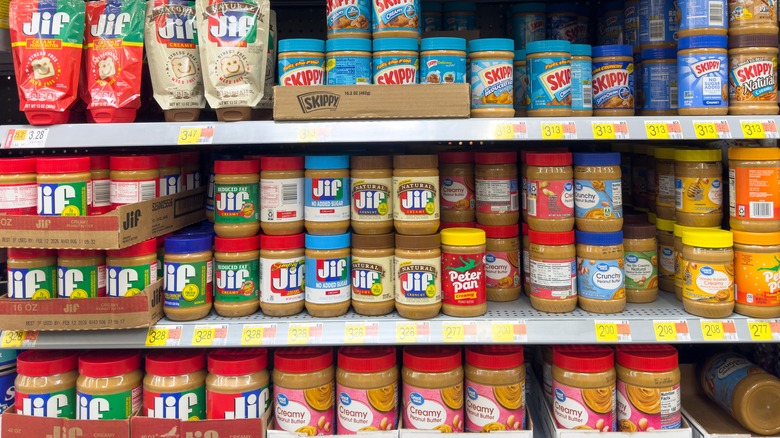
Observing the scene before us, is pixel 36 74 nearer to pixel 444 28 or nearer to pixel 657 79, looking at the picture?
pixel 444 28

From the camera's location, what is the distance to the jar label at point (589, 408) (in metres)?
1.42

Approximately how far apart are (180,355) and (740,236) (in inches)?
58.1

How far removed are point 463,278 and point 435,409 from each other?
1.11ft

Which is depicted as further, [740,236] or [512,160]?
[512,160]

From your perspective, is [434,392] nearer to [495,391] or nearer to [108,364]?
[495,391]

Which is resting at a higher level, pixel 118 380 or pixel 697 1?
pixel 697 1

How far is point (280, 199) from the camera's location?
1.49 m

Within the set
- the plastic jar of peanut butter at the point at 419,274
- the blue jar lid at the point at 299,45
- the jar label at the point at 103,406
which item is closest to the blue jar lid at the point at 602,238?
the plastic jar of peanut butter at the point at 419,274

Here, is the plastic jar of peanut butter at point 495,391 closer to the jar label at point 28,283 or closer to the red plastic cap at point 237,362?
the red plastic cap at point 237,362

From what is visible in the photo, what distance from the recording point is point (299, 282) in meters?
1.52

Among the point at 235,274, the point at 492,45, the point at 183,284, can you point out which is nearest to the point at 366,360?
the point at 235,274

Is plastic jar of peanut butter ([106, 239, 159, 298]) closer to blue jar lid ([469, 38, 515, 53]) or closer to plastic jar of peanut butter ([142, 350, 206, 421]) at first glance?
plastic jar of peanut butter ([142, 350, 206, 421])

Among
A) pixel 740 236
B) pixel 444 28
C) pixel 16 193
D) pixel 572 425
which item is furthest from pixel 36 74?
pixel 740 236

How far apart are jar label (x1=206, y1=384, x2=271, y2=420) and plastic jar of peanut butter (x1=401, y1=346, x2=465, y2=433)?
0.38m
